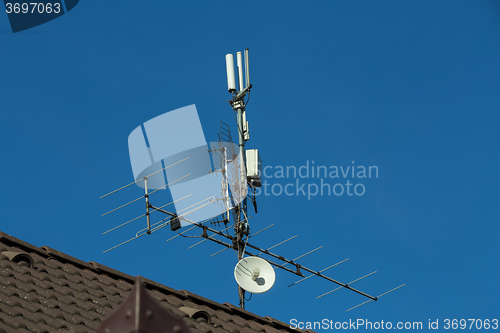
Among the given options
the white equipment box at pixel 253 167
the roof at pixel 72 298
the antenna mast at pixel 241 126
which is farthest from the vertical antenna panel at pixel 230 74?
the roof at pixel 72 298

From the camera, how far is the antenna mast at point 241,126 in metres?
10.4

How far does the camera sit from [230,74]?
37.0ft

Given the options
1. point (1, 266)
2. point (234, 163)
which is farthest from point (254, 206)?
point (1, 266)

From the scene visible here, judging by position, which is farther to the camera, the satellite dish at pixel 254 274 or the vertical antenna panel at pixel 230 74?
the vertical antenna panel at pixel 230 74

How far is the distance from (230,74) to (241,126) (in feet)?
3.49

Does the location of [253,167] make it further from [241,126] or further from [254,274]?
[254,274]

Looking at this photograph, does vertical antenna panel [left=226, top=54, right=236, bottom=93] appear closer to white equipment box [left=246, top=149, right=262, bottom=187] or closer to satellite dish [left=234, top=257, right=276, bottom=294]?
white equipment box [left=246, top=149, right=262, bottom=187]

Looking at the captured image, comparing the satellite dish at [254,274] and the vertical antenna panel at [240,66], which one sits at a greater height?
the vertical antenna panel at [240,66]

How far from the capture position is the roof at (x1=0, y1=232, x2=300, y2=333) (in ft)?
15.3

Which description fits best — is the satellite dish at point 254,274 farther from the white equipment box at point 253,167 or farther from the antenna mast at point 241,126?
the white equipment box at point 253,167

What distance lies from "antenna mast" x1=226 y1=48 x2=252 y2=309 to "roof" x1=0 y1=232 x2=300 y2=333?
3.54 m

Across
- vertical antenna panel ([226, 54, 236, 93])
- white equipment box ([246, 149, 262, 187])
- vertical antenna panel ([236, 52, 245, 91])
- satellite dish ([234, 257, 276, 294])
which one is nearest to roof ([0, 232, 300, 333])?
satellite dish ([234, 257, 276, 294])

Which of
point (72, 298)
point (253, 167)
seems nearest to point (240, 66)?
point (253, 167)
